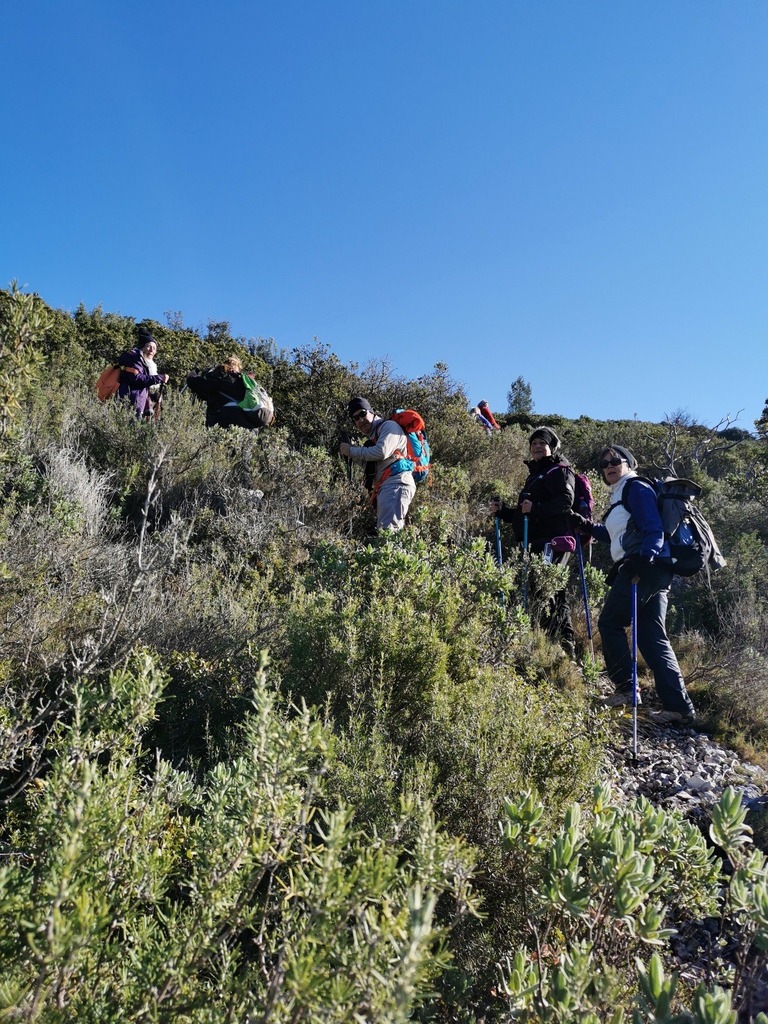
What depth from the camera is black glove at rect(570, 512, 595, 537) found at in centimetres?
546

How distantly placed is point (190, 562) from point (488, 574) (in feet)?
8.00

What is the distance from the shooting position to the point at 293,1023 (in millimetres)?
1003

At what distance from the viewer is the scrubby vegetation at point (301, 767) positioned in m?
1.16

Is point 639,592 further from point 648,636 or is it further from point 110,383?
point 110,383

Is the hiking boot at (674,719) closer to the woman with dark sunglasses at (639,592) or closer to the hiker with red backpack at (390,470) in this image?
the woman with dark sunglasses at (639,592)

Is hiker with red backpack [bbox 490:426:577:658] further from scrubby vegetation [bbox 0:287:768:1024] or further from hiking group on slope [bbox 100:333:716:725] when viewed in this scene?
scrubby vegetation [bbox 0:287:768:1024]

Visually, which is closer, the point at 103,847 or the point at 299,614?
the point at 103,847

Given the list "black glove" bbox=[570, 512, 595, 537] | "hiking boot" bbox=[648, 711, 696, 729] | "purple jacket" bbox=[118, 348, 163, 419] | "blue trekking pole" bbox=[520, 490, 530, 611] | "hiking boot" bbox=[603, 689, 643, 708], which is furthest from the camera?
"purple jacket" bbox=[118, 348, 163, 419]

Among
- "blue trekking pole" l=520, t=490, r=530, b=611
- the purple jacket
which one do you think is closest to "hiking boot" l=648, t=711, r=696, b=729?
"blue trekking pole" l=520, t=490, r=530, b=611

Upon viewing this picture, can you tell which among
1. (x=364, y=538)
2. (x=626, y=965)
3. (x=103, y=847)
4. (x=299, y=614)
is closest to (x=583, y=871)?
(x=626, y=965)

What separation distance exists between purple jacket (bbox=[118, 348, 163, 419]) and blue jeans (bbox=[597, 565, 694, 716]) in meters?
5.58

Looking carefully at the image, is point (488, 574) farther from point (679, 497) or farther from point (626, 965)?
point (626, 965)

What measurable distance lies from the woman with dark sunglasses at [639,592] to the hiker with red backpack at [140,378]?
206 inches

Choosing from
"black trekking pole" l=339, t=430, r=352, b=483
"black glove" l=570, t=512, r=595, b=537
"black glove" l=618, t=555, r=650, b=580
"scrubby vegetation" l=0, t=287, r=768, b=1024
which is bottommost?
"scrubby vegetation" l=0, t=287, r=768, b=1024
